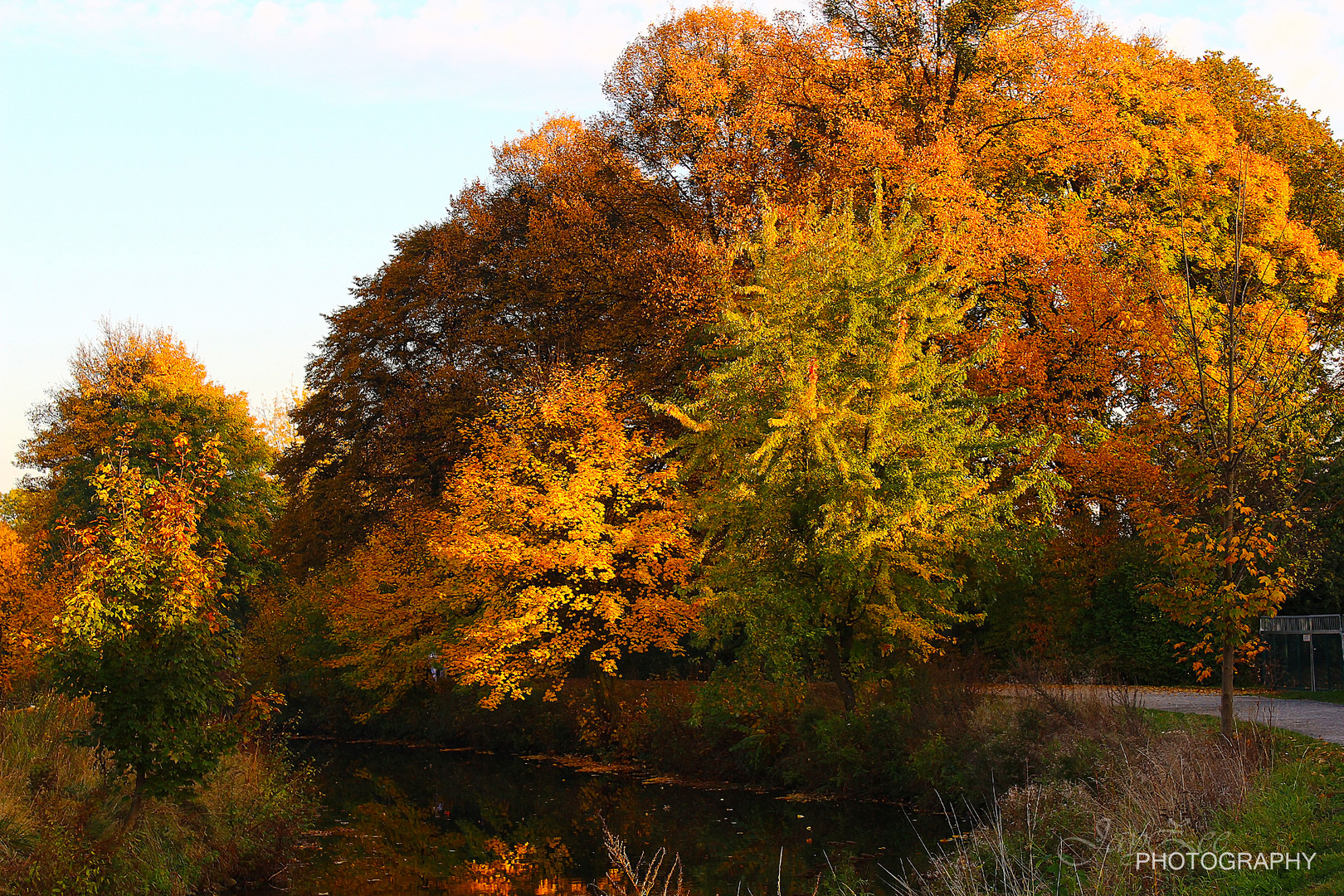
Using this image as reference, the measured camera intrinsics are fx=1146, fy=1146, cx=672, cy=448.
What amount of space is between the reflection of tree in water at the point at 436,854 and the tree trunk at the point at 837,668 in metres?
5.79

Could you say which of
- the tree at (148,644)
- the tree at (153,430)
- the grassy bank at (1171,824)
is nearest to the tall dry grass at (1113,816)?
the grassy bank at (1171,824)

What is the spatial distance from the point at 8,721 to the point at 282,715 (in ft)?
78.3

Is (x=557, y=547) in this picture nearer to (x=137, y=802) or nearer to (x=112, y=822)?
(x=137, y=802)

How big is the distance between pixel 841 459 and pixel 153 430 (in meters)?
32.5

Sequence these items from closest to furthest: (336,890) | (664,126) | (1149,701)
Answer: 1. (336,890)
2. (1149,701)
3. (664,126)

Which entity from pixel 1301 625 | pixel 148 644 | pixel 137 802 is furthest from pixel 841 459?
pixel 1301 625

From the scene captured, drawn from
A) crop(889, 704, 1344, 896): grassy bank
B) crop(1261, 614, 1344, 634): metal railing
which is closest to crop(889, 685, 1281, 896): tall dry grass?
crop(889, 704, 1344, 896): grassy bank

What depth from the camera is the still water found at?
15.6m

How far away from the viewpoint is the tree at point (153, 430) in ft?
136

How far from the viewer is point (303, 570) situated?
37.2m

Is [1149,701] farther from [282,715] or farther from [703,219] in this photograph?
[282,715]

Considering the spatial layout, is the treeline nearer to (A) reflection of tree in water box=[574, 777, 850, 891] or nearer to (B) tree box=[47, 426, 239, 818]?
(B) tree box=[47, 426, 239, 818]

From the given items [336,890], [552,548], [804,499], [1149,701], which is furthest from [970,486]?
[336,890]

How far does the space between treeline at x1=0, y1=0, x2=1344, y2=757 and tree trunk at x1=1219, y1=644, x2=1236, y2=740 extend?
0.40 metres
